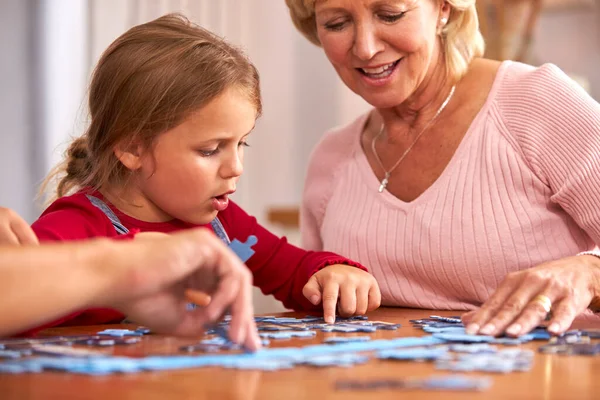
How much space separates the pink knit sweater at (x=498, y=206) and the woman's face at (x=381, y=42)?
0.71 ft

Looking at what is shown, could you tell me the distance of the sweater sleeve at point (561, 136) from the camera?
1.82 metres

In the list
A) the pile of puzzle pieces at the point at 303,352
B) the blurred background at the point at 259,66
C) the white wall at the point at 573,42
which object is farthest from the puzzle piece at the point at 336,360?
the white wall at the point at 573,42

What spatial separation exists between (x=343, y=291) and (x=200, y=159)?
410 mm

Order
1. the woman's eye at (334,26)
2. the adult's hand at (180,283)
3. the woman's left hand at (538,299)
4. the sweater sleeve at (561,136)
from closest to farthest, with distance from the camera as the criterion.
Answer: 1. the adult's hand at (180,283)
2. the woman's left hand at (538,299)
3. the sweater sleeve at (561,136)
4. the woman's eye at (334,26)

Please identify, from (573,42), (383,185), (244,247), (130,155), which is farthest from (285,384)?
(573,42)

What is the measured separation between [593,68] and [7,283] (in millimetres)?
4316

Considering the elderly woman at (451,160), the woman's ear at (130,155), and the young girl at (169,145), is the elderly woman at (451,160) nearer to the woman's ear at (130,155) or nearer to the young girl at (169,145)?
the young girl at (169,145)

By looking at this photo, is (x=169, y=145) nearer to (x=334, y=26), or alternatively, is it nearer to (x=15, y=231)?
(x=15, y=231)

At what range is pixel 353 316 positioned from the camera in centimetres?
160

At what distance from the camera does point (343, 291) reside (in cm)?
161

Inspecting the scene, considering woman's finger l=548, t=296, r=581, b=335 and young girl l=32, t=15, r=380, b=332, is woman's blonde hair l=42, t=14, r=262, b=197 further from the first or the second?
woman's finger l=548, t=296, r=581, b=335

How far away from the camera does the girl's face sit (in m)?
1.68

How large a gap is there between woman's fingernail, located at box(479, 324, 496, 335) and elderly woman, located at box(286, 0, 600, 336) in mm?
537

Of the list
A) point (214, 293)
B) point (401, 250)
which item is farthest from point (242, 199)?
point (214, 293)
